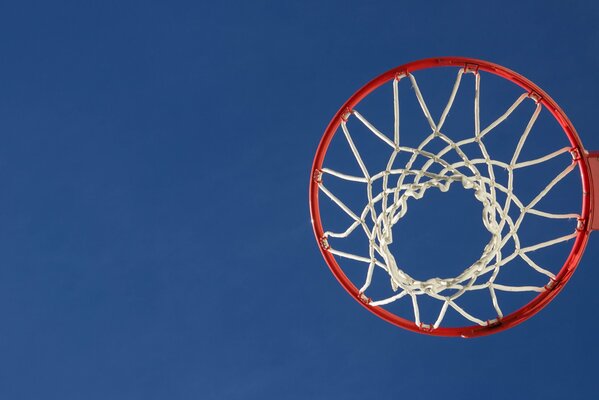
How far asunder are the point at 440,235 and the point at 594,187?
3.24m

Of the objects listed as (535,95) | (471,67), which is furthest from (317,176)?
(535,95)

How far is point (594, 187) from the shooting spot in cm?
595

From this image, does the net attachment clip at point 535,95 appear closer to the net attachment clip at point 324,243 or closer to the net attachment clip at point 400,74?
the net attachment clip at point 400,74

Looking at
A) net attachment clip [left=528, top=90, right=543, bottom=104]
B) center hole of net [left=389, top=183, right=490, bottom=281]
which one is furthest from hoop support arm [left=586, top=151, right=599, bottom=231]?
center hole of net [left=389, top=183, right=490, bottom=281]

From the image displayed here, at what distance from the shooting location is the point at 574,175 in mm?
9125

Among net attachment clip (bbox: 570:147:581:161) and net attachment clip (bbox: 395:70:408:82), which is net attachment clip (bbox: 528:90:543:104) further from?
net attachment clip (bbox: 395:70:408:82)

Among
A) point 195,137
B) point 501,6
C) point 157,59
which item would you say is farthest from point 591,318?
point 157,59

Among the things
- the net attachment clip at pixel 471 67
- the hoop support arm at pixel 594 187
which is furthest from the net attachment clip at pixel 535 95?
the hoop support arm at pixel 594 187

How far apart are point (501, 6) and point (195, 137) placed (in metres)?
3.36

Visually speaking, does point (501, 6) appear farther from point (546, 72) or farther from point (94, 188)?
point (94, 188)

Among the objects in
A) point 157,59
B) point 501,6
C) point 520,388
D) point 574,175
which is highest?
point 157,59

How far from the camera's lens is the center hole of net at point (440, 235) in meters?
9.01

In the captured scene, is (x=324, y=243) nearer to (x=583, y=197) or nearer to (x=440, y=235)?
(x=583, y=197)

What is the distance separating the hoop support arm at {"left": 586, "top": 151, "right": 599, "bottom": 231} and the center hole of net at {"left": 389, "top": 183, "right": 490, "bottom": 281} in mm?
3016
